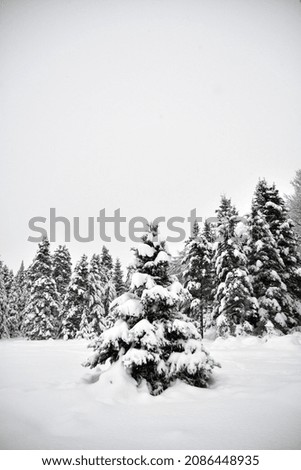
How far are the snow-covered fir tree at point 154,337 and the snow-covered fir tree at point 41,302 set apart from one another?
2447 centimetres

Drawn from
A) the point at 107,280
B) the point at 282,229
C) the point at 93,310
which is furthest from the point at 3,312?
the point at 282,229

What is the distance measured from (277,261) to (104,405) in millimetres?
17357

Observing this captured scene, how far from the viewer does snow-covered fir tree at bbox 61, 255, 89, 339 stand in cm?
3123

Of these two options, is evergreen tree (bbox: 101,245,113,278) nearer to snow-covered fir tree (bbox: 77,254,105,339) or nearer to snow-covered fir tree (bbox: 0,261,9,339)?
snow-covered fir tree (bbox: 77,254,105,339)

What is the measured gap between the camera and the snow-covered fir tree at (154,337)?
694cm

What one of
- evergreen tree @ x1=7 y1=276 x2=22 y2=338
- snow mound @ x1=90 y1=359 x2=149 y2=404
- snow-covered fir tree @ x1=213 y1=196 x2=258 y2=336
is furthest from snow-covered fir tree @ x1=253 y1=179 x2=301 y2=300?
evergreen tree @ x1=7 y1=276 x2=22 y2=338

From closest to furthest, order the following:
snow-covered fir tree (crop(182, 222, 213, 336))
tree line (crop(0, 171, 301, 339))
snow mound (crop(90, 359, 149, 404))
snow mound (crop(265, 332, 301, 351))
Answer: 1. snow mound (crop(90, 359, 149, 404))
2. snow mound (crop(265, 332, 301, 351))
3. tree line (crop(0, 171, 301, 339))
4. snow-covered fir tree (crop(182, 222, 213, 336))

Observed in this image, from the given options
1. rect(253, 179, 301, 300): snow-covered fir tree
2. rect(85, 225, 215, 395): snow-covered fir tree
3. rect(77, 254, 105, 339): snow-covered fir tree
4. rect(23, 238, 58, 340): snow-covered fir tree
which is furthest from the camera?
rect(77, 254, 105, 339): snow-covered fir tree

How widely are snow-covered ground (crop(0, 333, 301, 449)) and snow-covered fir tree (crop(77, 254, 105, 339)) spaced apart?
22756 mm

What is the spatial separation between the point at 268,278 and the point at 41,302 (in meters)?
23.5

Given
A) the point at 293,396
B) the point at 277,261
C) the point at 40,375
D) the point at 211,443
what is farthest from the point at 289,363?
the point at 277,261

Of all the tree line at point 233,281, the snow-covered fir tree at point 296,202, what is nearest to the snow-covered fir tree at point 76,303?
the tree line at point 233,281

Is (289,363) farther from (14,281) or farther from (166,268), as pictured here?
(14,281)
